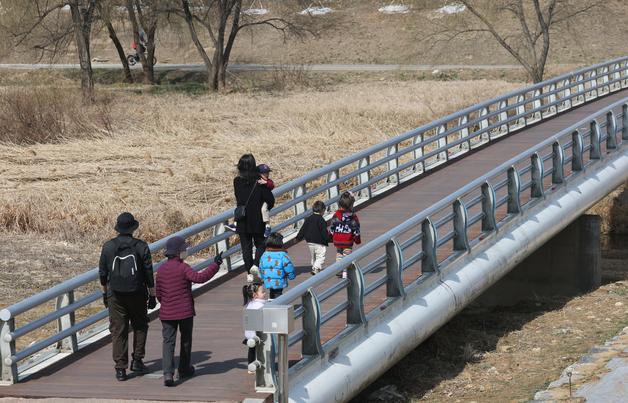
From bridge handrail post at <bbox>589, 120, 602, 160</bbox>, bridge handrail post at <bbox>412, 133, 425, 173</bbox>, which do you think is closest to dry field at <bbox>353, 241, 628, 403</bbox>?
bridge handrail post at <bbox>589, 120, 602, 160</bbox>

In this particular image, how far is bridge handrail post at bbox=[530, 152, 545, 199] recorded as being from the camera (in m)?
17.9

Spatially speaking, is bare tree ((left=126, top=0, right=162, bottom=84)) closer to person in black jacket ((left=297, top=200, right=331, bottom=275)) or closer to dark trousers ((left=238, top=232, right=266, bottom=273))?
person in black jacket ((left=297, top=200, right=331, bottom=275))

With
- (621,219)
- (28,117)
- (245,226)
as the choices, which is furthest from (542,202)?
(28,117)

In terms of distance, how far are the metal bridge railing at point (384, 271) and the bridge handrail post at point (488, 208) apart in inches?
0.5

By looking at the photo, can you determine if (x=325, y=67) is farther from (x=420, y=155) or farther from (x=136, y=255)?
(x=136, y=255)

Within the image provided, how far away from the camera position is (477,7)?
69.8 m

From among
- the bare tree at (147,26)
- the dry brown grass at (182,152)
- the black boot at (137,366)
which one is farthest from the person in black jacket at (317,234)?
the bare tree at (147,26)

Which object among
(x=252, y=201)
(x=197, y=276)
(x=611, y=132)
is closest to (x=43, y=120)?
(x=611, y=132)

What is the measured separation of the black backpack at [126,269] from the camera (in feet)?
35.2

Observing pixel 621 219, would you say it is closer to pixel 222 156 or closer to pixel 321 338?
pixel 222 156

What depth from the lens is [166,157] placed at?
2873cm

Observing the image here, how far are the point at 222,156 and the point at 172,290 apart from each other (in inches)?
716

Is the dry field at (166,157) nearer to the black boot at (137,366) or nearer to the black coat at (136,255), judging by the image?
the black boot at (137,366)

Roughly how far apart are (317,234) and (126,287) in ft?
11.3
